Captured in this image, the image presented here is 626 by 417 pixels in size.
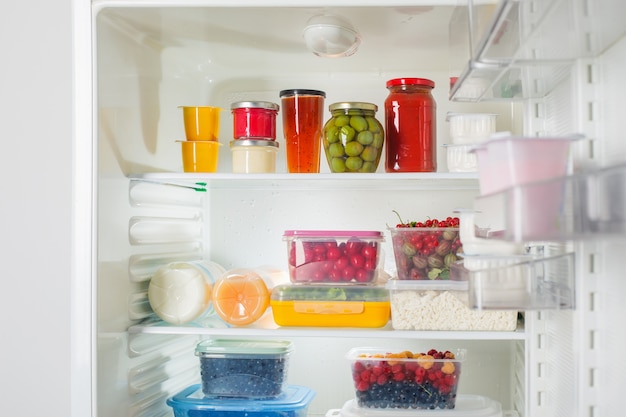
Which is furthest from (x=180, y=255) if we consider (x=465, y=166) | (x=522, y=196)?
(x=522, y=196)

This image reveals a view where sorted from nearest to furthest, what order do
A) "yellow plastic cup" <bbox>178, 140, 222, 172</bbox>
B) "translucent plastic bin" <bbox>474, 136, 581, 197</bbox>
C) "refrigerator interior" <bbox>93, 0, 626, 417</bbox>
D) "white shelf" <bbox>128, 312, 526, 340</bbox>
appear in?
"translucent plastic bin" <bbox>474, 136, 581, 197</bbox> → "refrigerator interior" <bbox>93, 0, 626, 417</bbox> → "white shelf" <bbox>128, 312, 526, 340</bbox> → "yellow plastic cup" <bbox>178, 140, 222, 172</bbox>

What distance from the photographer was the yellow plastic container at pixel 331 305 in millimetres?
1725

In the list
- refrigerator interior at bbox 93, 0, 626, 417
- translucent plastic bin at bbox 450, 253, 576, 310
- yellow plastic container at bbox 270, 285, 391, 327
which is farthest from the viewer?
yellow plastic container at bbox 270, 285, 391, 327

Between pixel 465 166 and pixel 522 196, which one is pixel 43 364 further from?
pixel 522 196

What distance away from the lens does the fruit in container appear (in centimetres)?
171

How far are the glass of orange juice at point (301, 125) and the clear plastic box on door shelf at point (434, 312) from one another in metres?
0.36

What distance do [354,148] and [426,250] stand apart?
0.29m

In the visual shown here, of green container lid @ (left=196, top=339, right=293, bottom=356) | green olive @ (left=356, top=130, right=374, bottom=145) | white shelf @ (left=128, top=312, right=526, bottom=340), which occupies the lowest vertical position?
green container lid @ (left=196, top=339, right=293, bottom=356)

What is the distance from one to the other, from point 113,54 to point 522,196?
1.05m

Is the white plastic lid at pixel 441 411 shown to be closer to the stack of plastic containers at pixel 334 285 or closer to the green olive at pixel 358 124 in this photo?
the stack of plastic containers at pixel 334 285

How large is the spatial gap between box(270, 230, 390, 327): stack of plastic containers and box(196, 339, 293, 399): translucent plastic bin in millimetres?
127

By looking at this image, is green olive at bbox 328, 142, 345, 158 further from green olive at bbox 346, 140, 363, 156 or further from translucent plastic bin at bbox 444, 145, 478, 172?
translucent plastic bin at bbox 444, 145, 478, 172

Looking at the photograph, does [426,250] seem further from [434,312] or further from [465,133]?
[465,133]

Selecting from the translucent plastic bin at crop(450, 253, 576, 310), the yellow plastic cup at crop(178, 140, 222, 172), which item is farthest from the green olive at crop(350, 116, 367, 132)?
the translucent plastic bin at crop(450, 253, 576, 310)
